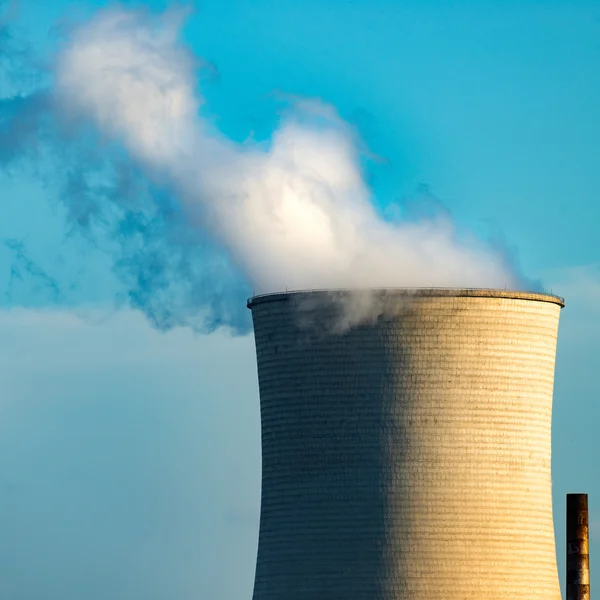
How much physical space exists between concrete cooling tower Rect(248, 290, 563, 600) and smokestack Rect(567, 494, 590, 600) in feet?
5.49

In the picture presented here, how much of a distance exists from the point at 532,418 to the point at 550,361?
1.39m

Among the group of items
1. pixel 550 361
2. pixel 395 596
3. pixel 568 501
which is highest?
pixel 550 361

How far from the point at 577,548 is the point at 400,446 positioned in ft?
16.4

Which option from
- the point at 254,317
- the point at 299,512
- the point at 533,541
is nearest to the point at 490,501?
the point at 533,541

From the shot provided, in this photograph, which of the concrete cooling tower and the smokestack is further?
the smokestack

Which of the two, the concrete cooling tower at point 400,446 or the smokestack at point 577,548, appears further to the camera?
the smokestack at point 577,548

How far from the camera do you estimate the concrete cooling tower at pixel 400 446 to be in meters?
37.7

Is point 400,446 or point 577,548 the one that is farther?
point 577,548

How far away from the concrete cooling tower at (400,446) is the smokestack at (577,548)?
1.67 metres

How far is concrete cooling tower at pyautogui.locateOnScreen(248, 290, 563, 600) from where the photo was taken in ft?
124

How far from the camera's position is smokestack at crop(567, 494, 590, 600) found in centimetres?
3941

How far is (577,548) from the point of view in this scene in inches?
1556

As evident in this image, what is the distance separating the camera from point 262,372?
3881cm

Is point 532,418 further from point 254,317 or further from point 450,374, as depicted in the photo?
point 254,317
